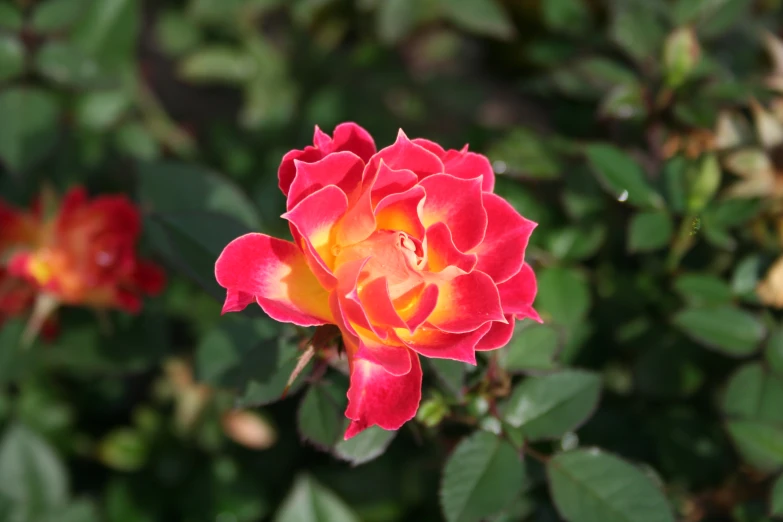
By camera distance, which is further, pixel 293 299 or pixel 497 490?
pixel 497 490

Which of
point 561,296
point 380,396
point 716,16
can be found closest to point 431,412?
point 380,396

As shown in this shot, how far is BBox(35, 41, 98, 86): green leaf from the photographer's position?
1.30 m

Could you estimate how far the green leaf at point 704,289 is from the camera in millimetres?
1075

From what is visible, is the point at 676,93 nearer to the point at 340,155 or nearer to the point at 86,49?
the point at 340,155

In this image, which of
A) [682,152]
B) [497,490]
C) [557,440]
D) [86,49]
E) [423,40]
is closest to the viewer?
[497,490]

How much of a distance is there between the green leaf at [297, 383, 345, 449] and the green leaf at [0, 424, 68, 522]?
723 millimetres

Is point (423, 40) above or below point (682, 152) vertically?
below

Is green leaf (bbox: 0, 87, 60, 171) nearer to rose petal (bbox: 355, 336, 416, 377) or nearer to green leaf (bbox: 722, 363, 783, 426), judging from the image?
rose petal (bbox: 355, 336, 416, 377)

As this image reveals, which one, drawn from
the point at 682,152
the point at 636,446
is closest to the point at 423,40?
the point at 682,152

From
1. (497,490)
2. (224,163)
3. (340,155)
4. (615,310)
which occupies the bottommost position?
(224,163)

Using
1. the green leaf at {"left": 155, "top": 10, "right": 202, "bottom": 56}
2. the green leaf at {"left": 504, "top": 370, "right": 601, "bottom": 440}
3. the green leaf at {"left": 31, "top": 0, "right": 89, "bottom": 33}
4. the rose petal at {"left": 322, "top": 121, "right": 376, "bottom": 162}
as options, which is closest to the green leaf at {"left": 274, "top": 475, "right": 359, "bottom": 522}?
the green leaf at {"left": 504, "top": 370, "right": 601, "bottom": 440}

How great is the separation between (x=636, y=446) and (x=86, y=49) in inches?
51.4

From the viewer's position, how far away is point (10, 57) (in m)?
1.29

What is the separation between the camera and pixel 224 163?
1.74 m
